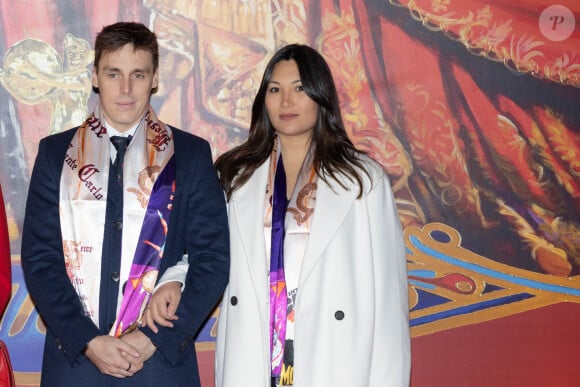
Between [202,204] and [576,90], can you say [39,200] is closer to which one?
[202,204]

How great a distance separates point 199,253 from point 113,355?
1.25ft

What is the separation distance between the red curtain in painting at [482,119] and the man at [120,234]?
1142mm

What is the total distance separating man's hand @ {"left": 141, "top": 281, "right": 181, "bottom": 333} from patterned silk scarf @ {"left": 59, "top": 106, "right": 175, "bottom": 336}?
44 mm

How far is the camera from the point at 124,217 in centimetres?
252

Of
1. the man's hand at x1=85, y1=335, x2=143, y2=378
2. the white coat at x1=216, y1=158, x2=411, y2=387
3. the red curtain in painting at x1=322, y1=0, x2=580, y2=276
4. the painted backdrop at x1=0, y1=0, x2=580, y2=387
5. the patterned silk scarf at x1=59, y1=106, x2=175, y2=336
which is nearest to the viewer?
the man's hand at x1=85, y1=335, x2=143, y2=378

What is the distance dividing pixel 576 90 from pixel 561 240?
627 millimetres

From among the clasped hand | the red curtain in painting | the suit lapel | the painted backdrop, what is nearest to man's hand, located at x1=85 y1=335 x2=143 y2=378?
the clasped hand

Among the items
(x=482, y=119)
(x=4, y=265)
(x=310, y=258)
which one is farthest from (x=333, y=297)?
(x=482, y=119)

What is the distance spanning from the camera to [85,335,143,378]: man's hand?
2.38 m

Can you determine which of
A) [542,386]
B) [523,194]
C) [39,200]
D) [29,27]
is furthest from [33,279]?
[542,386]

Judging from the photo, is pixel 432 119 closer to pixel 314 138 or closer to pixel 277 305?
pixel 314 138

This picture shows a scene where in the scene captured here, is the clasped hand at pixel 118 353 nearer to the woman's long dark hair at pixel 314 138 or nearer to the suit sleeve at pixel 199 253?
the suit sleeve at pixel 199 253

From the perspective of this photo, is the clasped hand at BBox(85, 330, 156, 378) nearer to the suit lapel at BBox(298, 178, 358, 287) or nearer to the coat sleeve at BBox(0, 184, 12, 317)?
the coat sleeve at BBox(0, 184, 12, 317)

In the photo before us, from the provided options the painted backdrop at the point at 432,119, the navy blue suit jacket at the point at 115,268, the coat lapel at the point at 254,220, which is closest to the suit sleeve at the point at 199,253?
the navy blue suit jacket at the point at 115,268
